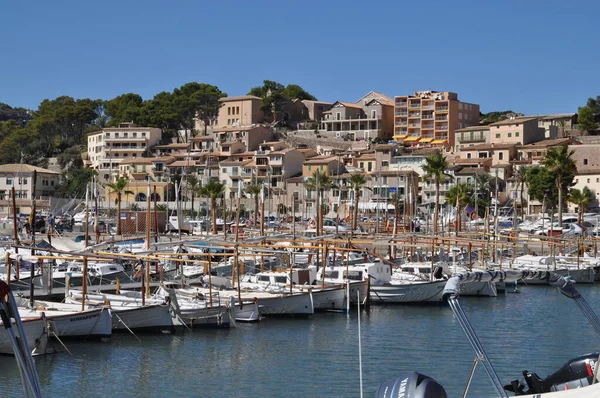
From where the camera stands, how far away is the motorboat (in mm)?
15438

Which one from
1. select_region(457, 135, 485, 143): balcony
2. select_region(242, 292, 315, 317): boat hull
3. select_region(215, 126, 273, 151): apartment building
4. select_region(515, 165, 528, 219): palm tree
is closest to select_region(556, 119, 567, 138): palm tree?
select_region(457, 135, 485, 143): balcony

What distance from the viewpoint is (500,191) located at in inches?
4215

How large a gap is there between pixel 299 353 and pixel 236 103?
11123cm

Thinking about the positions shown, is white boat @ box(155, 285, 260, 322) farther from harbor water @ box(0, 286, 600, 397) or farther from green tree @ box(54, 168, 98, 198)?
green tree @ box(54, 168, 98, 198)

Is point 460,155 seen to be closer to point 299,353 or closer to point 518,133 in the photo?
point 518,133

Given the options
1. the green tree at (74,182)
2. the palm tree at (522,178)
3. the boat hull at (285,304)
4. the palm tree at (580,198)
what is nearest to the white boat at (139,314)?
the boat hull at (285,304)

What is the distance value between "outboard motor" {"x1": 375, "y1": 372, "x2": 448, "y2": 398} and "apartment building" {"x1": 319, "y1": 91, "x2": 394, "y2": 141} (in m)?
123

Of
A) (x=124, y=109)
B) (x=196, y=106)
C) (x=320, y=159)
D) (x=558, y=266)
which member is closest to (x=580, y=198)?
(x=558, y=266)

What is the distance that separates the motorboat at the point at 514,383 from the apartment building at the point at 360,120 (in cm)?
11846

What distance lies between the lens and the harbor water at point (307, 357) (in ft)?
89.7

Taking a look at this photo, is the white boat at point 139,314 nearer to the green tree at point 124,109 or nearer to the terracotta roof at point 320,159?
the terracotta roof at point 320,159

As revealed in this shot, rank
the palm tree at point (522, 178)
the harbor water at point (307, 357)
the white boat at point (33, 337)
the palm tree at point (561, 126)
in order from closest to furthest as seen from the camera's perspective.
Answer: the harbor water at point (307, 357) < the white boat at point (33, 337) < the palm tree at point (522, 178) < the palm tree at point (561, 126)

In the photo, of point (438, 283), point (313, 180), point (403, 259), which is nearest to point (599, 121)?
point (313, 180)

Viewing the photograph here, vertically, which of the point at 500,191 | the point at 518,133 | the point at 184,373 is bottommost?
the point at 184,373
